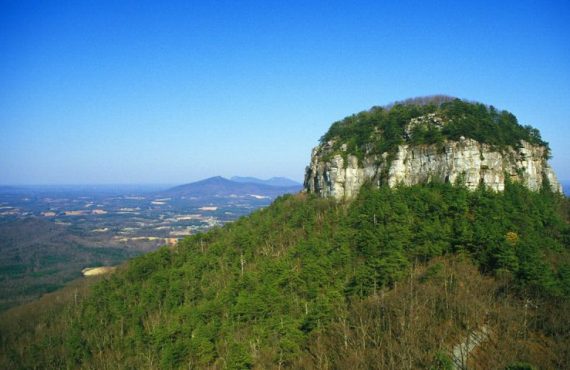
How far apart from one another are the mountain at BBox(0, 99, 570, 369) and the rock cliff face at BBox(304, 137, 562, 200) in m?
1.41

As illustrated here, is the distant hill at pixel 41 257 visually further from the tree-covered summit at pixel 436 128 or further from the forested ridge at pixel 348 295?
the tree-covered summit at pixel 436 128

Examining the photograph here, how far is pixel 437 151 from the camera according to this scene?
45.4 m

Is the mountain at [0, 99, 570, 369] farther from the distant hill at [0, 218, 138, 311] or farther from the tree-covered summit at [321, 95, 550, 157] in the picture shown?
the distant hill at [0, 218, 138, 311]

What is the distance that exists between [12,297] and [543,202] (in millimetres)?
108848

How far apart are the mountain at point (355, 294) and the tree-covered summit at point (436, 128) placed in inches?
19.5

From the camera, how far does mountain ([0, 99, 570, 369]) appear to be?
69.7 ft

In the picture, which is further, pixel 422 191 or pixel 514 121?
pixel 514 121

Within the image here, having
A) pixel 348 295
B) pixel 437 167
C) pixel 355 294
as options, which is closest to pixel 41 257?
pixel 348 295

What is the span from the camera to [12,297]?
3334 inches

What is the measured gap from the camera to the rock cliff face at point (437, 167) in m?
43.1

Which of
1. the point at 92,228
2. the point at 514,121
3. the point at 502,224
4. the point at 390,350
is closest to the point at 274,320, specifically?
the point at 390,350

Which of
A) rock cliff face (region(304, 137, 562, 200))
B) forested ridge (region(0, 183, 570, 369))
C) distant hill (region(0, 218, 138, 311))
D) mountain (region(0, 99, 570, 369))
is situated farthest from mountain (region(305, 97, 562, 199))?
distant hill (region(0, 218, 138, 311))

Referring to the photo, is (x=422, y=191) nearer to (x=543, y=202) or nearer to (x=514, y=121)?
(x=543, y=202)

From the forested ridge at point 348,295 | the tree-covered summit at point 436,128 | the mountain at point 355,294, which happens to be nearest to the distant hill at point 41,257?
the mountain at point 355,294
